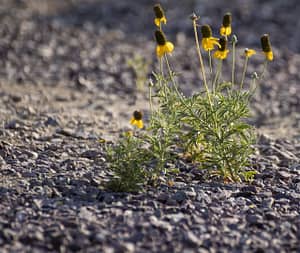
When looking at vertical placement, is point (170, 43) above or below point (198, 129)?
above

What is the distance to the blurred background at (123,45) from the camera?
7.48m

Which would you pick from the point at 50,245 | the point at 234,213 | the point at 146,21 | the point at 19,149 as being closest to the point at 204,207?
the point at 234,213

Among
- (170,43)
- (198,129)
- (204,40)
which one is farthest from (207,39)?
(198,129)

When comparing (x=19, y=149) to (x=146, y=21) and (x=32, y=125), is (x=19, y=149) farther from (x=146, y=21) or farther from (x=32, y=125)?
(x=146, y=21)

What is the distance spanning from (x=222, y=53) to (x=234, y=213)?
1084 mm

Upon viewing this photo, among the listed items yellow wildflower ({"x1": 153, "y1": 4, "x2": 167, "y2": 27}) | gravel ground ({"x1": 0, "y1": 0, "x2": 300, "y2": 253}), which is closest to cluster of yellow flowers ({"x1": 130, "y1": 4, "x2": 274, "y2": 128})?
yellow wildflower ({"x1": 153, "y1": 4, "x2": 167, "y2": 27})

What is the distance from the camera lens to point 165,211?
3.88 meters

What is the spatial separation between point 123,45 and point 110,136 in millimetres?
3704

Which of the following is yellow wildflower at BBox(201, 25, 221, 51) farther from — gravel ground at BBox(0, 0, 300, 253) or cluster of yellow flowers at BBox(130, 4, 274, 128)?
gravel ground at BBox(0, 0, 300, 253)

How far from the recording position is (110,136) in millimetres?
5594

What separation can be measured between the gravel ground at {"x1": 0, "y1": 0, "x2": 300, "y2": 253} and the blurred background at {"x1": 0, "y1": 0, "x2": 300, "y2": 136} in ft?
0.06

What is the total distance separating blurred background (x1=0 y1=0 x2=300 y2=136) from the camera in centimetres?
748

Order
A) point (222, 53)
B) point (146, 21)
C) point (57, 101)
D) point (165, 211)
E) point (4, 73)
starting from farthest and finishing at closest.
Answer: point (146, 21)
point (4, 73)
point (57, 101)
point (222, 53)
point (165, 211)

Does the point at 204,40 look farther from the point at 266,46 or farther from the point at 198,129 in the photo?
the point at 198,129
